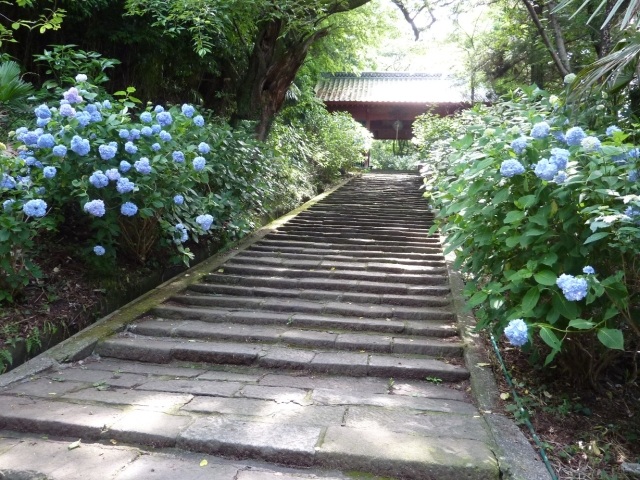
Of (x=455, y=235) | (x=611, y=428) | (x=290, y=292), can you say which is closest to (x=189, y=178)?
(x=290, y=292)

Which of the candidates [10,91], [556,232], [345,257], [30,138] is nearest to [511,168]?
[556,232]

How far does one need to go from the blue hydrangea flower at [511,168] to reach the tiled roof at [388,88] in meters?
16.0

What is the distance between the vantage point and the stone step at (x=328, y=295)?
5.03 meters

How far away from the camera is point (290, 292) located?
5266mm

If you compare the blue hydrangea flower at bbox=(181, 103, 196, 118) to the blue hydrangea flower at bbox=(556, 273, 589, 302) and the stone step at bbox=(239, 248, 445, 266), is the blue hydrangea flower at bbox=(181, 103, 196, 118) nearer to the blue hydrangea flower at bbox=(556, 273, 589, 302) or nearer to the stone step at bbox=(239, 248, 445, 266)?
the stone step at bbox=(239, 248, 445, 266)

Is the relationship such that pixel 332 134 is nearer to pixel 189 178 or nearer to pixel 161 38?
Answer: pixel 161 38

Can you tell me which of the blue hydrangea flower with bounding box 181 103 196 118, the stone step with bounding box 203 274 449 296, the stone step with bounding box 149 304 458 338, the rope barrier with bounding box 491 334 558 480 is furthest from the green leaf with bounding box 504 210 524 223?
the blue hydrangea flower with bounding box 181 103 196 118

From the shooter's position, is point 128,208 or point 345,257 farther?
point 345,257

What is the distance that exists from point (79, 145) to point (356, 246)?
4131 millimetres

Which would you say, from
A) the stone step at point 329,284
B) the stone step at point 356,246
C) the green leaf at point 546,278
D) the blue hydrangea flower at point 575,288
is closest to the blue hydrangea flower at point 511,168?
the green leaf at point 546,278

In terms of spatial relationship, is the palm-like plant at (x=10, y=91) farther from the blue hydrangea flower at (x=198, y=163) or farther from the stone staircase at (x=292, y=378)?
the stone staircase at (x=292, y=378)

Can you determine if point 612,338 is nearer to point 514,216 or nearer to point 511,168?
point 514,216

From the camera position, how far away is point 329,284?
215 inches

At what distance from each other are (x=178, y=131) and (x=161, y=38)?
3038mm
